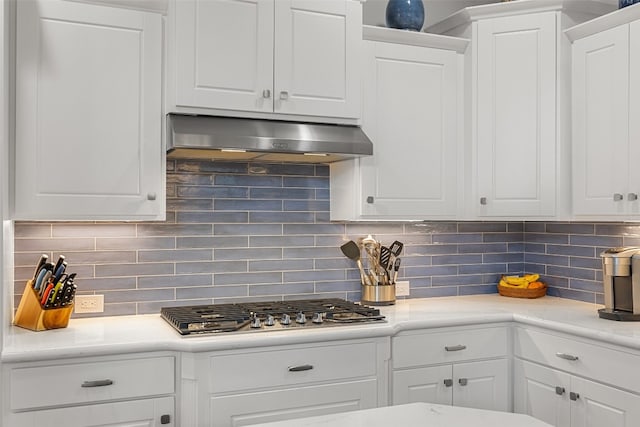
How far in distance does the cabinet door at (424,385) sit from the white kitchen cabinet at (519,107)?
0.87 meters

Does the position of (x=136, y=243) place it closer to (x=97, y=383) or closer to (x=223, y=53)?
(x=97, y=383)

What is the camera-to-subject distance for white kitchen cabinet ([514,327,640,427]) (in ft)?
8.21

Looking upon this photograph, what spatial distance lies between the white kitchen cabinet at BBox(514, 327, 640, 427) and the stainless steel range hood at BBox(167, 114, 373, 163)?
47.1 inches

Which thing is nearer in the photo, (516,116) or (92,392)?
(92,392)

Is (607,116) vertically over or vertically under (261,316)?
over

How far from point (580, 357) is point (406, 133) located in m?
1.31

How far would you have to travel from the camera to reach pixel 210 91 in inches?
108

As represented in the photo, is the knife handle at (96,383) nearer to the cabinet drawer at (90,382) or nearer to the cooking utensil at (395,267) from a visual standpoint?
the cabinet drawer at (90,382)

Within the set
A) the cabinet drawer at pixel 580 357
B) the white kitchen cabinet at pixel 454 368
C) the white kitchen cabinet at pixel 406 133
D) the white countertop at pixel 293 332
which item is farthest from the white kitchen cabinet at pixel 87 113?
the cabinet drawer at pixel 580 357

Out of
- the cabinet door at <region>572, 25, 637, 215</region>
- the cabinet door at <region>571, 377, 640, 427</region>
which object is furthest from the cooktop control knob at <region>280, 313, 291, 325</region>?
the cabinet door at <region>572, 25, 637, 215</region>

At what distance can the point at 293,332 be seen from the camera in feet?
8.52

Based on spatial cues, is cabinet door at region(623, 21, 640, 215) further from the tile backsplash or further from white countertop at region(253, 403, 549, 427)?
white countertop at region(253, 403, 549, 427)

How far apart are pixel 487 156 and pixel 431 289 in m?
0.84

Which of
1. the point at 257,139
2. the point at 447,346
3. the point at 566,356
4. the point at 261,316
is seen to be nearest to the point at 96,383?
the point at 261,316
